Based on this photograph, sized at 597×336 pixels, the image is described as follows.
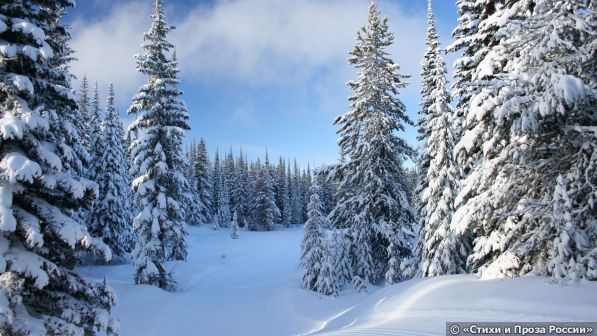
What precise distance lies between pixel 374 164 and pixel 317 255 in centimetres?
640

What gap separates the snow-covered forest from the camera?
742 cm

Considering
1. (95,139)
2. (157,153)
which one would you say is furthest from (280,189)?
(157,153)

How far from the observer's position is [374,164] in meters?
19.6

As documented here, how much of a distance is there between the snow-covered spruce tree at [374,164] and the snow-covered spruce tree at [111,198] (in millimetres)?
20059

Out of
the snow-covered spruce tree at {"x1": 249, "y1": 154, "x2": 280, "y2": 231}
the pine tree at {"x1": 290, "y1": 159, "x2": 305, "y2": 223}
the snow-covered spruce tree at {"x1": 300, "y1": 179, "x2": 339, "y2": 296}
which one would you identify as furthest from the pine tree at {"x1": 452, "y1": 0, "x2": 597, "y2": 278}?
the pine tree at {"x1": 290, "y1": 159, "x2": 305, "y2": 223}

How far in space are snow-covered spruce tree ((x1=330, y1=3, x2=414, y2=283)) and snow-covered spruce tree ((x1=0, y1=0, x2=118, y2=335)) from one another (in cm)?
1340

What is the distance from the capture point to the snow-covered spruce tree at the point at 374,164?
63.9ft

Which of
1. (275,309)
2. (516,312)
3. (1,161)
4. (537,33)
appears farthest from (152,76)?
(516,312)

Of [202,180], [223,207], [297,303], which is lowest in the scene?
[297,303]

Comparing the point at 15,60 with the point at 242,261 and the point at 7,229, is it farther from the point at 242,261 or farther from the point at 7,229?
the point at 242,261

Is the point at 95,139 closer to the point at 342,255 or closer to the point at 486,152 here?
the point at 342,255

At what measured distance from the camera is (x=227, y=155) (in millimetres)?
89062

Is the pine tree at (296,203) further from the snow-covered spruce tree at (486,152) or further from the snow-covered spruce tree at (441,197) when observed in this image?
the snow-covered spruce tree at (486,152)

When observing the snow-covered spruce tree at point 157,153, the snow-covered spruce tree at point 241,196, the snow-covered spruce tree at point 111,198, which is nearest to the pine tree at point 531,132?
the snow-covered spruce tree at point 157,153
